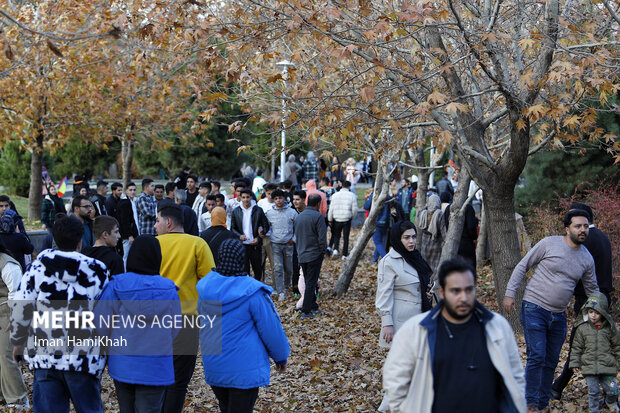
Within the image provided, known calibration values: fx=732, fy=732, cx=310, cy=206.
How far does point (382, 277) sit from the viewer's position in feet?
23.1

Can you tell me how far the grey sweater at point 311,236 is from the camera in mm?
12305

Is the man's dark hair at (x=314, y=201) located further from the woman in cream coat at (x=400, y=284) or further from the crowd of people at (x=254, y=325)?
the woman in cream coat at (x=400, y=284)

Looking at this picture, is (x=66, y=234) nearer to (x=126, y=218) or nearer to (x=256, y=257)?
(x=256, y=257)

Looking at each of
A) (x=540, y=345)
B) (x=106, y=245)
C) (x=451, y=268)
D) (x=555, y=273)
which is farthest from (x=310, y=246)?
(x=451, y=268)

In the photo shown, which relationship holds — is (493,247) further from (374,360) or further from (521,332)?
(374,360)

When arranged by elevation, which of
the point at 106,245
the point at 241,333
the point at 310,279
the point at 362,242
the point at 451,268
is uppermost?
the point at 451,268

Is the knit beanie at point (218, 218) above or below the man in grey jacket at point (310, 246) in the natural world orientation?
above

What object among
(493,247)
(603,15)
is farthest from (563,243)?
(603,15)

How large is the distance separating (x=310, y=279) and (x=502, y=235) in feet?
12.3

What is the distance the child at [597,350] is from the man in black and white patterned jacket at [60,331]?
15.1 feet

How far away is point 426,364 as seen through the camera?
4.16m

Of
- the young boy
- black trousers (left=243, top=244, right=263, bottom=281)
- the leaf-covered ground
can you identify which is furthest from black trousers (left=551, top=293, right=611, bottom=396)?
black trousers (left=243, top=244, right=263, bottom=281)

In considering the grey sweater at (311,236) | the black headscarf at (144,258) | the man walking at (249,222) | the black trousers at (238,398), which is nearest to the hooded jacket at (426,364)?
the black trousers at (238,398)

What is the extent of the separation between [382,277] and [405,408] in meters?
2.88
